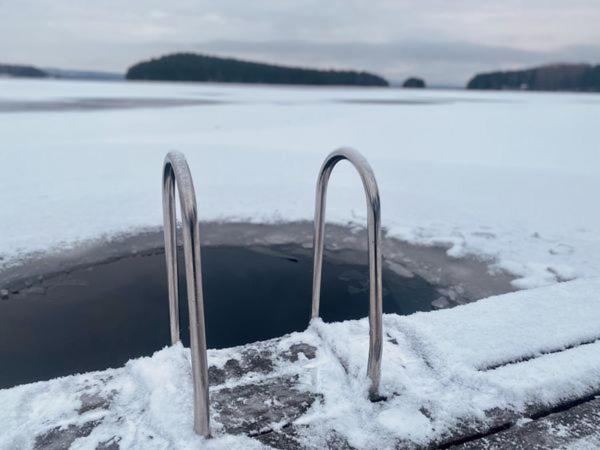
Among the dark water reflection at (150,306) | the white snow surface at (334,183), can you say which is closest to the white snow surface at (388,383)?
the dark water reflection at (150,306)

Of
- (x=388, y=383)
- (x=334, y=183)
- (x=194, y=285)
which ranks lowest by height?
(x=334, y=183)

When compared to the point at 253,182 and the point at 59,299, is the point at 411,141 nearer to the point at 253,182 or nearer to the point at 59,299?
the point at 253,182

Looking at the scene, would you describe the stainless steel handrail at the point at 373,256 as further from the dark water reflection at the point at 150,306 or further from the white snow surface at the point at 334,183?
the white snow surface at the point at 334,183

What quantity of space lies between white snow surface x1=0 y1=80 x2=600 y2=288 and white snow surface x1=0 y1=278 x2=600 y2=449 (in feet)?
5.17

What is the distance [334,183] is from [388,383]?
502 cm

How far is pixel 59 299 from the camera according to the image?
3.43 metres

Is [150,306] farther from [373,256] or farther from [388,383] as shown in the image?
[373,256]

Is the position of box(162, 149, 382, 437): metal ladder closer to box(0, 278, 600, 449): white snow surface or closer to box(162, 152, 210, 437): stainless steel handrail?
box(162, 152, 210, 437): stainless steel handrail

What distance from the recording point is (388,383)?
6.42ft

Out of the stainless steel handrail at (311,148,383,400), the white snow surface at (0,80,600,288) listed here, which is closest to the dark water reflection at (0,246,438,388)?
the white snow surface at (0,80,600,288)

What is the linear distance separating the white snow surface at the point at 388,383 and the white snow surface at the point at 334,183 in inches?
62.1

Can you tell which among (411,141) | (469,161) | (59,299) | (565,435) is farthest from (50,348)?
(411,141)

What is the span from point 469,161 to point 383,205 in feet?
11.0

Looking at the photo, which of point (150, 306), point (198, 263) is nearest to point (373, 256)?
point (198, 263)
